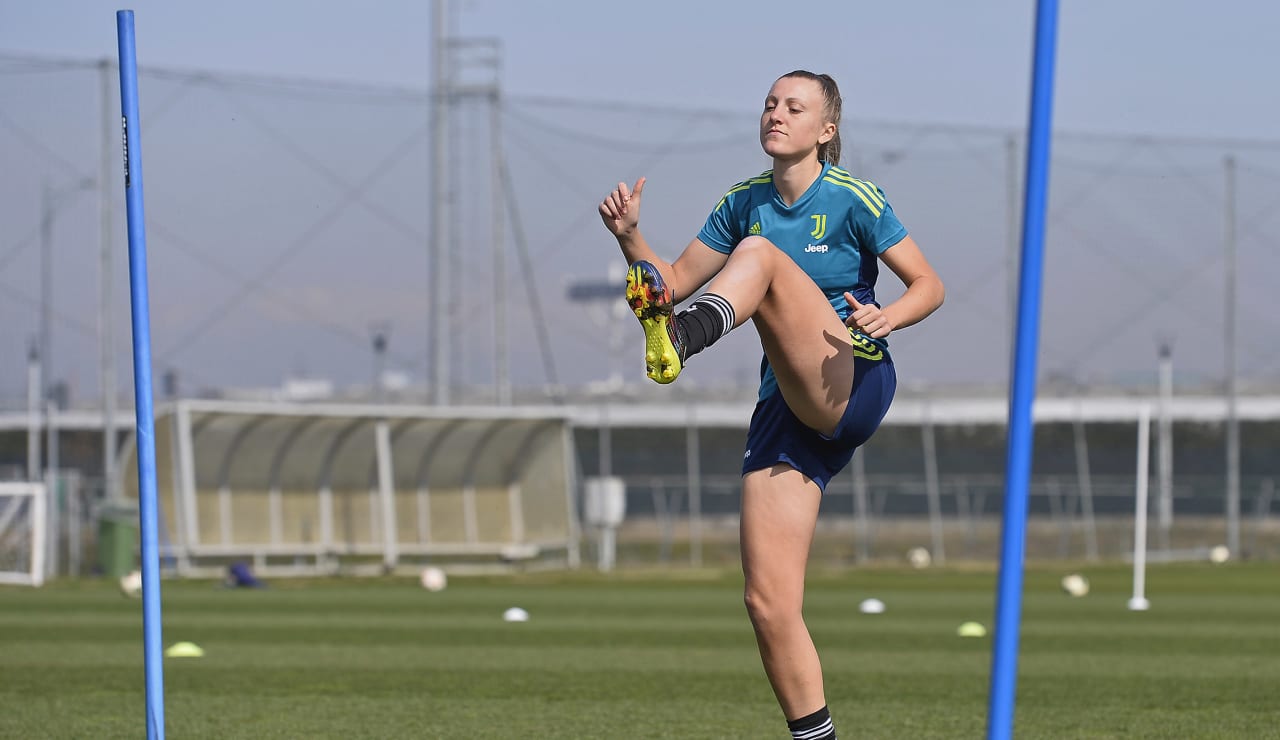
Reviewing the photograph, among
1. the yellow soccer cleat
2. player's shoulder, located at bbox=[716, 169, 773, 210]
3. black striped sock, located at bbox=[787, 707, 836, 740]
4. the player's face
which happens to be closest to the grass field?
black striped sock, located at bbox=[787, 707, 836, 740]

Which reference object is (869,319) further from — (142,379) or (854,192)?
(142,379)

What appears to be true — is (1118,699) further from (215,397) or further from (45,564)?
(215,397)

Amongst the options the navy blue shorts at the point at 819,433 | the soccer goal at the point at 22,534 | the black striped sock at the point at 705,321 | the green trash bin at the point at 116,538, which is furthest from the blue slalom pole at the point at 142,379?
the green trash bin at the point at 116,538

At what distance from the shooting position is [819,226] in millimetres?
4645

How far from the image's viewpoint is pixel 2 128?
24938 millimetres

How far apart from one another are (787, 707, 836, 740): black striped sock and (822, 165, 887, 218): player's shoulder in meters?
1.39

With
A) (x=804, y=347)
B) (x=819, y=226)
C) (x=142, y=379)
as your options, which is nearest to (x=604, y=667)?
(x=819, y=226)

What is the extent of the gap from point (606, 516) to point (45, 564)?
8.08 meters

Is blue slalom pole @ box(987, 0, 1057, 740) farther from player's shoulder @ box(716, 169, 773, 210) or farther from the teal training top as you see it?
player's shoulder @ box(716, 169, 773, 210)

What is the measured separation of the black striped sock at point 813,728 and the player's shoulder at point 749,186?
146 cm

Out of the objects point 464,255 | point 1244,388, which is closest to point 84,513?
point 464,255

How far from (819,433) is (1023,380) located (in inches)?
62.5

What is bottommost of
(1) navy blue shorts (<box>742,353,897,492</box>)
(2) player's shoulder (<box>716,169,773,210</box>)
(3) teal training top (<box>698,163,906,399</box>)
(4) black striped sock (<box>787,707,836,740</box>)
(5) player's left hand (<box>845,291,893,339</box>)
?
(4) black striped sock (<box>787,707,836,740</box>)

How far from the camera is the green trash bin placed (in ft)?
73.3
